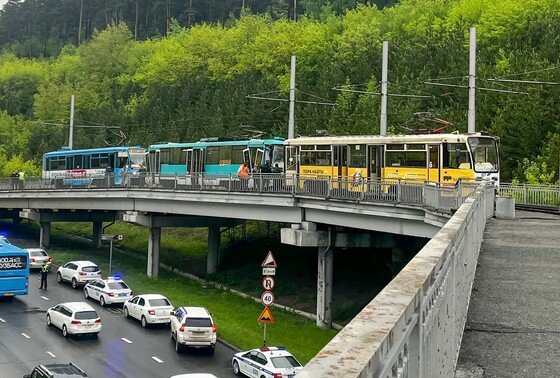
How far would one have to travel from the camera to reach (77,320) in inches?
1232

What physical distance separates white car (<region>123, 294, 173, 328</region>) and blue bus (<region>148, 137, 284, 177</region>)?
8.62m

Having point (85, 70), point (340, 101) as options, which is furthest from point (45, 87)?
point (340, 101)

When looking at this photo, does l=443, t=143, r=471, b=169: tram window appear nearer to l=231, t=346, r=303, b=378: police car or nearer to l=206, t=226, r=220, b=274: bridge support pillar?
l=231, t=346, r=303, b=378: police car

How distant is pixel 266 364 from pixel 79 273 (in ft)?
75.9

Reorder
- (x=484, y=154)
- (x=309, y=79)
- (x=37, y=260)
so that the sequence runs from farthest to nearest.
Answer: (x=309, y=79) < (x=37, y=260) < (x=484, y=154)

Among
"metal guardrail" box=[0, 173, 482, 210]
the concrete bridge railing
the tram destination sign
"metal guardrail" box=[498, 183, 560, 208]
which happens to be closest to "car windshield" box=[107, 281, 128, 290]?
the tram destination sign

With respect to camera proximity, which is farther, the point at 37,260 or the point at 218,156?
the point at 37,260

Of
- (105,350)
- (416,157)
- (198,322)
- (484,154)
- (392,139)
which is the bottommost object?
(105,350)

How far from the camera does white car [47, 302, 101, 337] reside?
1232 inches

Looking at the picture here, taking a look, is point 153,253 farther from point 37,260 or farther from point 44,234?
point 44,234

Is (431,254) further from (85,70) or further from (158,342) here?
(85,70)

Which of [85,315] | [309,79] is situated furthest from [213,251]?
[309,79]

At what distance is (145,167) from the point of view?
5566cm

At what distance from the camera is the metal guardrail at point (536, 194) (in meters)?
35.2
